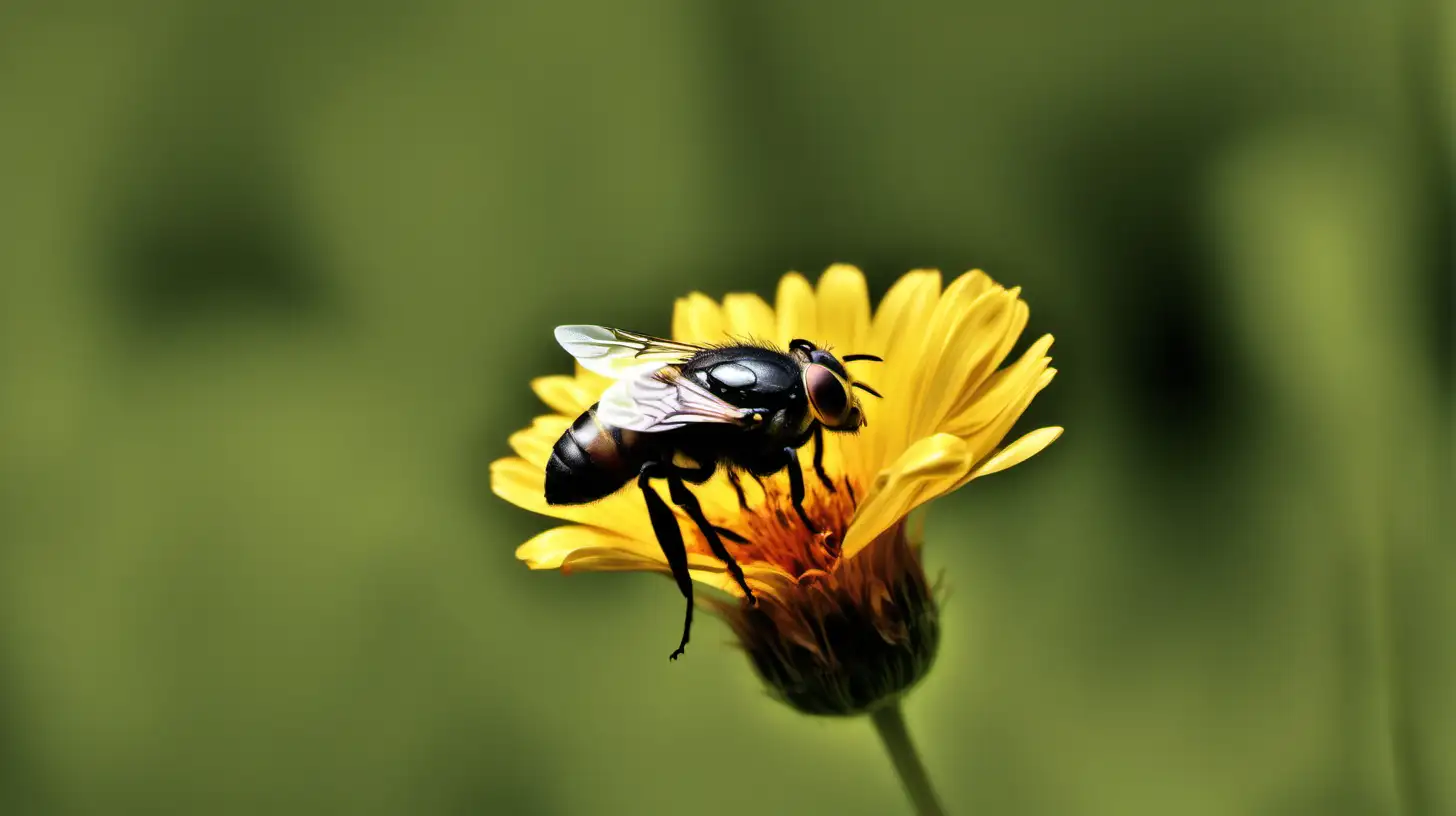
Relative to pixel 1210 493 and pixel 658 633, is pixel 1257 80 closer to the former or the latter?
pixel 1210 493

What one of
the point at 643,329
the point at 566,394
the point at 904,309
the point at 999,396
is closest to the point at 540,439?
the point at 566,394

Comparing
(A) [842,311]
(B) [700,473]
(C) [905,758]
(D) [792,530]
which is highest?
(A) [842,311]

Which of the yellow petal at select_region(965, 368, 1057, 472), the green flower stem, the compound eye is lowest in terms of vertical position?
the green flower stem

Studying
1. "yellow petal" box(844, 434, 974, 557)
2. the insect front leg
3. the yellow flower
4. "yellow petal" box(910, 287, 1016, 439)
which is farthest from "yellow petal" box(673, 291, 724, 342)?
"yellow petal" box(844, 434, 974, 557)

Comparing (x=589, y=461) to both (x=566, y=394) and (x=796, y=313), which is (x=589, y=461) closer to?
(x=566, y=394)

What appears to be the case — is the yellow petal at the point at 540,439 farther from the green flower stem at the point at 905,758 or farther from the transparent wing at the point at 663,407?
the green flower stem at the point at 905,758

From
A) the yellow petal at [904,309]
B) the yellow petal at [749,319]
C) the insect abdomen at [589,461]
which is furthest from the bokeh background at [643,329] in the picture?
the insect abdomen at [589,461]

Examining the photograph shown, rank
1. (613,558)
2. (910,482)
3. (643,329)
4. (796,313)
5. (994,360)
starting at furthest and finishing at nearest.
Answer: (643,329) → (796,313) → (994,360) → (613,558) → (910,482)

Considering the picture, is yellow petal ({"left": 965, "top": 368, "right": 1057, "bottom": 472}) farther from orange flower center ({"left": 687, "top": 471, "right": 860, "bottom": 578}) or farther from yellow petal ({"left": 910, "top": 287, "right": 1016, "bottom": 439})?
orange flower center ({"left": 687, "top": 471, "right": 860, "bottom": 578})

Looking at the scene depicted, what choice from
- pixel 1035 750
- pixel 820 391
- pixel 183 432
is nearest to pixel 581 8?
pixel 183 432
